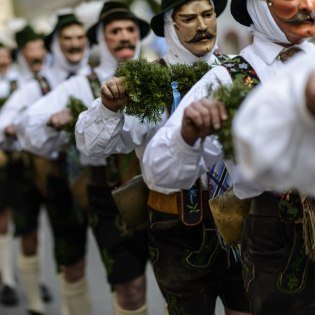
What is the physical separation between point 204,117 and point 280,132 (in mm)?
451

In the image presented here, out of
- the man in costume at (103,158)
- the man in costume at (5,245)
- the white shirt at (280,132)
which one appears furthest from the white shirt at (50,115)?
the white shirt at (280,132)

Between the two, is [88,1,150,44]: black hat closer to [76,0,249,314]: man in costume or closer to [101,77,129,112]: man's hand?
[76,0,249,314]: man in costume

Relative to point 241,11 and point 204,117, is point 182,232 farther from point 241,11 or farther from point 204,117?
point 204,117

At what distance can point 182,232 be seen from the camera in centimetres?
311

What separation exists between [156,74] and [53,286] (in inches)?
146

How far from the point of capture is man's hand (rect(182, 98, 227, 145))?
2.15 meters

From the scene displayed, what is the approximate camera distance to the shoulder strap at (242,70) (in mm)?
2541

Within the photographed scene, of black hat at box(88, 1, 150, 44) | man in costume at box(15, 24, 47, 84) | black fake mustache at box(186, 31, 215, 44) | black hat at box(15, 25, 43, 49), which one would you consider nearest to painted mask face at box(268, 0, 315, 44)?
black fake mustache at box(186, 31, 215, 44)

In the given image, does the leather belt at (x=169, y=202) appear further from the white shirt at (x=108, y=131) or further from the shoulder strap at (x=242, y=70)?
the shoulder strap at (x=242, y=70)

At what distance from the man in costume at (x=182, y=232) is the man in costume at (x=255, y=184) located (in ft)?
1.49

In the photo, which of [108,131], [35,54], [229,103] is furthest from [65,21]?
A: [229,103]

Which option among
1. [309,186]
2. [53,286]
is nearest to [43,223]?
[53,286]

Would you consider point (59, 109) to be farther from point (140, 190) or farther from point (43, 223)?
point (43, 223)

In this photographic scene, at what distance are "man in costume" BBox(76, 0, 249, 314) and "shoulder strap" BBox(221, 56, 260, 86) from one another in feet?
1.55
